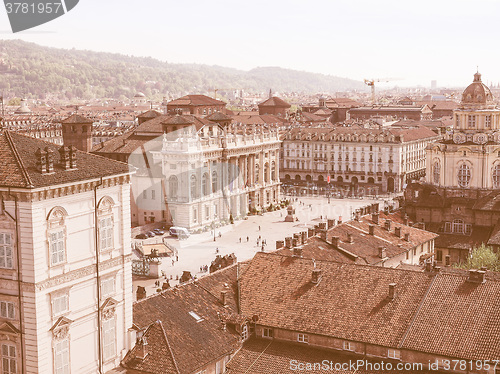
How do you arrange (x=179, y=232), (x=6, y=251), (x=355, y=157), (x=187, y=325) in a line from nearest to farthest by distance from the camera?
(x=6, y=251)
(x=187, y=325)
(x=179, y=232)
(x=355, y=157)

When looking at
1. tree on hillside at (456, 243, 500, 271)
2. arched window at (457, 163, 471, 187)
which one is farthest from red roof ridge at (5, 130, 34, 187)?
arched window at (457, 163, 471, 187)

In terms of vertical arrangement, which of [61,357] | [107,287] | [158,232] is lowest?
[158,232]

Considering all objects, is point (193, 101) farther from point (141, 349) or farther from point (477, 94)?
point (141, 349)

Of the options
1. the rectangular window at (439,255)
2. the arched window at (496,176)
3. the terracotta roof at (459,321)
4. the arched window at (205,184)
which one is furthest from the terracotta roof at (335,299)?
the arched window at (205,184)

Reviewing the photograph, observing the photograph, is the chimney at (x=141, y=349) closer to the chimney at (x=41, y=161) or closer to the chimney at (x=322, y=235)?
the chimney at (x=41, y=161)

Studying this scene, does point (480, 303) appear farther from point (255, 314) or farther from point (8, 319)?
point (8, 319)

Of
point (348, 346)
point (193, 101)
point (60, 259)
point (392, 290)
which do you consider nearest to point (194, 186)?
point (392, 290)
